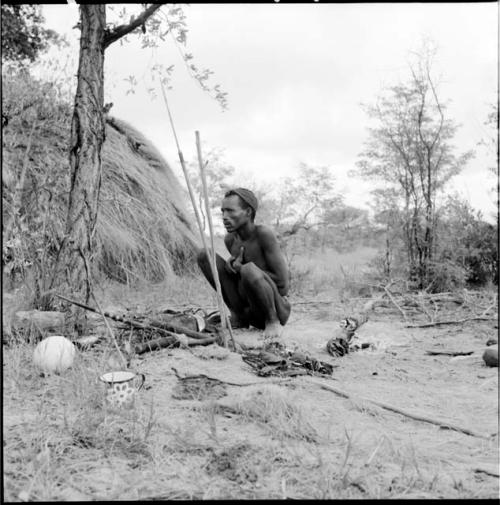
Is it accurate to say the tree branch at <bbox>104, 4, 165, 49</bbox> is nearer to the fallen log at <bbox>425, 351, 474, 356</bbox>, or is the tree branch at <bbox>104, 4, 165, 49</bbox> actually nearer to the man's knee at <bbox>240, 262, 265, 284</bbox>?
the man's knee at <bbox>240, 262, 265, 284</bbox>

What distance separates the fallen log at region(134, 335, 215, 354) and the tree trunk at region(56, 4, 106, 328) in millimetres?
A: 581

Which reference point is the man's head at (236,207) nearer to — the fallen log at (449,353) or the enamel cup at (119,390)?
the fallen log at (449,353)

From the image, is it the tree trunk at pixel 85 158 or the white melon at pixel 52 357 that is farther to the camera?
the tree trunk at pixel 85 158

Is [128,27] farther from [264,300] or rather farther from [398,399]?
[398,399]

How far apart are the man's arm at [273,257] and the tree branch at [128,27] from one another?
1.55 metres

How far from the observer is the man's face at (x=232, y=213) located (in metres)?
3.96

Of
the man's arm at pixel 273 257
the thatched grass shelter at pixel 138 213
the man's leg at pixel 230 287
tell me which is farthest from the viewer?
the thatched grass shelter at pixel 138 213

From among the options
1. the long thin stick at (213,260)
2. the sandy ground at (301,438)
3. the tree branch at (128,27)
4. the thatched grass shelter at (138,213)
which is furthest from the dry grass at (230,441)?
the thatched grass shelter at (138,213)

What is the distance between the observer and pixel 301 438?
198cm

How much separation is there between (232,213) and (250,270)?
42 cm

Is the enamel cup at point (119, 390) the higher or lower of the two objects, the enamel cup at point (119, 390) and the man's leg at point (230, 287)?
the lower

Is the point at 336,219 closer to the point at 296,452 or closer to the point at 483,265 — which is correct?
the point at 483,265

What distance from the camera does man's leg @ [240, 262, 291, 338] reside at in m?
3.90

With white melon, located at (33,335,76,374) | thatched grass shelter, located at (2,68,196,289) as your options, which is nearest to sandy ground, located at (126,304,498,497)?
white melon, located at (33,335,76,374)
